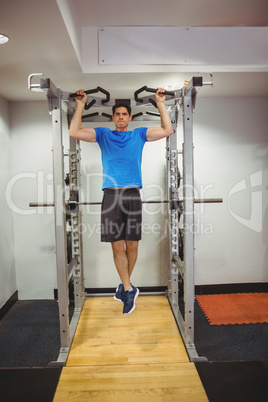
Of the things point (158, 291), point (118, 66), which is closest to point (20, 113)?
point (118, 66)

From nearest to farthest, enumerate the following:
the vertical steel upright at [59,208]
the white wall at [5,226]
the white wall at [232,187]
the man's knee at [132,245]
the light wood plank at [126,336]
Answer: the vertical steel upright at [59,208]
the light wood plank at [126,336]
the man's knee at [132,245]
the white wall at [5,226]
the white wall at [232,187]

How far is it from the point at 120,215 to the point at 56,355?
145cm

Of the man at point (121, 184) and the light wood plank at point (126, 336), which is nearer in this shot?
the light wood plank at point (126, 336)

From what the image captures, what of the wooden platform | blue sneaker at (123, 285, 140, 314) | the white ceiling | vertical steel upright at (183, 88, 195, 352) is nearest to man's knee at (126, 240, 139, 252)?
blue sneaker at (123, 285, 140, 314)

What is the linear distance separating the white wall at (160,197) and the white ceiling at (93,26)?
633 mm

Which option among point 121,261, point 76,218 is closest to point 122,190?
point 121,261

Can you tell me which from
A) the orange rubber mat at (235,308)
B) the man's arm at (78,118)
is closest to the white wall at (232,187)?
the orange rubber mat at (235,308)

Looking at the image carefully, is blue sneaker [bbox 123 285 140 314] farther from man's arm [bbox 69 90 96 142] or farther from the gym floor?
man's arm [bbox 69 90 96 142]

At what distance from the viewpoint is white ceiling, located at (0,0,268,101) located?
212cm

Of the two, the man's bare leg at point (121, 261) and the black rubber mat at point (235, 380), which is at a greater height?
the man's bare leg at point (121, 261)

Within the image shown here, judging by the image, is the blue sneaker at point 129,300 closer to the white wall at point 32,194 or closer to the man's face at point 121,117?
the man's face at point 121,117

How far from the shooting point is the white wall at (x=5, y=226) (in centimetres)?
378

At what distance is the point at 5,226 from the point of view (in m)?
3.88

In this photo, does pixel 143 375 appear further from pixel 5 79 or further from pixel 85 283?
pixel 5 79
